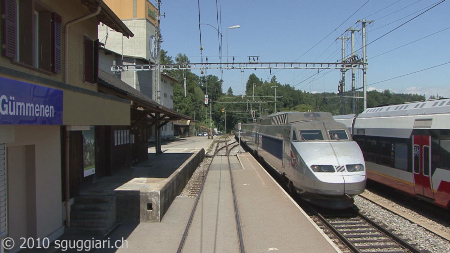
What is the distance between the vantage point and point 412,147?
10.1 m

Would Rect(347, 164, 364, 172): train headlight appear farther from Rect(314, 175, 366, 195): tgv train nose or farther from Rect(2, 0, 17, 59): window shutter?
Rect(2, 0, 17, 59): window shutter

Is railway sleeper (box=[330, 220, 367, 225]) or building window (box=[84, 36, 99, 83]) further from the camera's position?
building window (box=[84, 36, 99, 83])

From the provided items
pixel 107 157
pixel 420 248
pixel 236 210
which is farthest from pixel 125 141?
pixel 420 248

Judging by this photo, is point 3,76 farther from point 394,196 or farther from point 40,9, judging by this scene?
point 394,196

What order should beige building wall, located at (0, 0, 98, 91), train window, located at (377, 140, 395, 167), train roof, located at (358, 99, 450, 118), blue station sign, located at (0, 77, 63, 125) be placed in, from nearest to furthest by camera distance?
blue station sign, located at (0, 77, 63, 125) → beige building wall, located at (0, 0, 98, 91) → train roof, located at (358, 99, 450, 118) → train window, located at (377, 140, 395, 167)

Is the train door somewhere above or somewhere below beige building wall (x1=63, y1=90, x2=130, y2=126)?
below

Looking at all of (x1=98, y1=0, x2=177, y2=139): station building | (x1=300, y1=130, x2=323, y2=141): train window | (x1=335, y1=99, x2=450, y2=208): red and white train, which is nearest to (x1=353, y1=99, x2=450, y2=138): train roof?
(x1=335, y1=99, x2=450, y2=208): red and white train

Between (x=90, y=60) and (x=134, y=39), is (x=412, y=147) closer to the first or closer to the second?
(x=90, y=60)

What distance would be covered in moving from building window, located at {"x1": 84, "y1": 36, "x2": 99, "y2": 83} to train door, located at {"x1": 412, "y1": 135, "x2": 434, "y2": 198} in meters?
9.30

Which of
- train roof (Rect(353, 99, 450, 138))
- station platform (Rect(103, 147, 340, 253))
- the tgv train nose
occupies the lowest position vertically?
station platform (Rect(103, 147, 340, 253))

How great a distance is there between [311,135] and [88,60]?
23.0 ft

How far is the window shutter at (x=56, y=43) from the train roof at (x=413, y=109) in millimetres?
9439

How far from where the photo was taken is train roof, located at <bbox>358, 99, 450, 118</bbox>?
9.32 meters

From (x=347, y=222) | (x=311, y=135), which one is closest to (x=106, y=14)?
(x=311, y=135)
